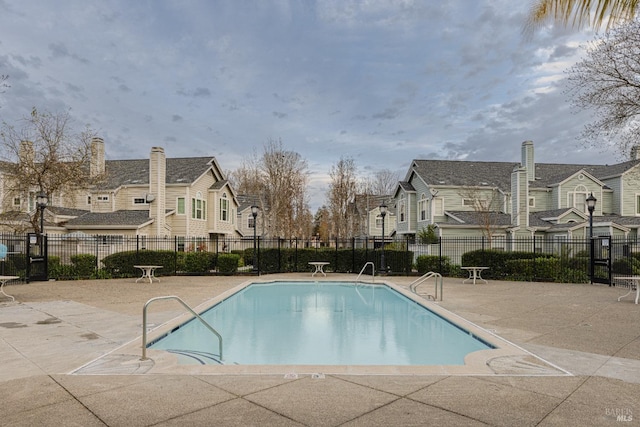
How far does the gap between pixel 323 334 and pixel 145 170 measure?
2609cm

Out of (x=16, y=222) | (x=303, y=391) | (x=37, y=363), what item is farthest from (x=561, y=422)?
(x=16, y=222)

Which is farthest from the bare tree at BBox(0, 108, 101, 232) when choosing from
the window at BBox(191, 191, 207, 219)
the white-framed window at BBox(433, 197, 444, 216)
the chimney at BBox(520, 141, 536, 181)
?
the chimney at BBox(520, 141, 536, 181)

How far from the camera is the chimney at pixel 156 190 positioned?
26609 mm

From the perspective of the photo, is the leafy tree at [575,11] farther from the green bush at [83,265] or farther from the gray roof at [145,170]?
the gray roof at [145,170]

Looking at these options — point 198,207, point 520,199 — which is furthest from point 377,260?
point 198,207

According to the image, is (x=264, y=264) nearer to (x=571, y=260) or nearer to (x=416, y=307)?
(x=416, y=307)

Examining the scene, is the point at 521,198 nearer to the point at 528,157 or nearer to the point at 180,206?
the point at 528,157

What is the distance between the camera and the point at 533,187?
1151 inches

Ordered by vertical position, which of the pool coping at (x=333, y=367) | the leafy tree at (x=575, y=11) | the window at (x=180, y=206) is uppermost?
the leafy tree at (x=575, y=11)

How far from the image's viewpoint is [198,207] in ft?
101

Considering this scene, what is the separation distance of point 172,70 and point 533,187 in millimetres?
24728

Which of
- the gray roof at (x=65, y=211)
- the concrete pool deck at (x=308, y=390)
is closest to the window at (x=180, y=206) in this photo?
the gray roof at (x=65, y=211)

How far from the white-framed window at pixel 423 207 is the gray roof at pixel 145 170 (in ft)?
53.1

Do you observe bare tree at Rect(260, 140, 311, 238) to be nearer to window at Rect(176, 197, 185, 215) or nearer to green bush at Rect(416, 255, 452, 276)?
window at Rect(176, 197, 185, 215)
